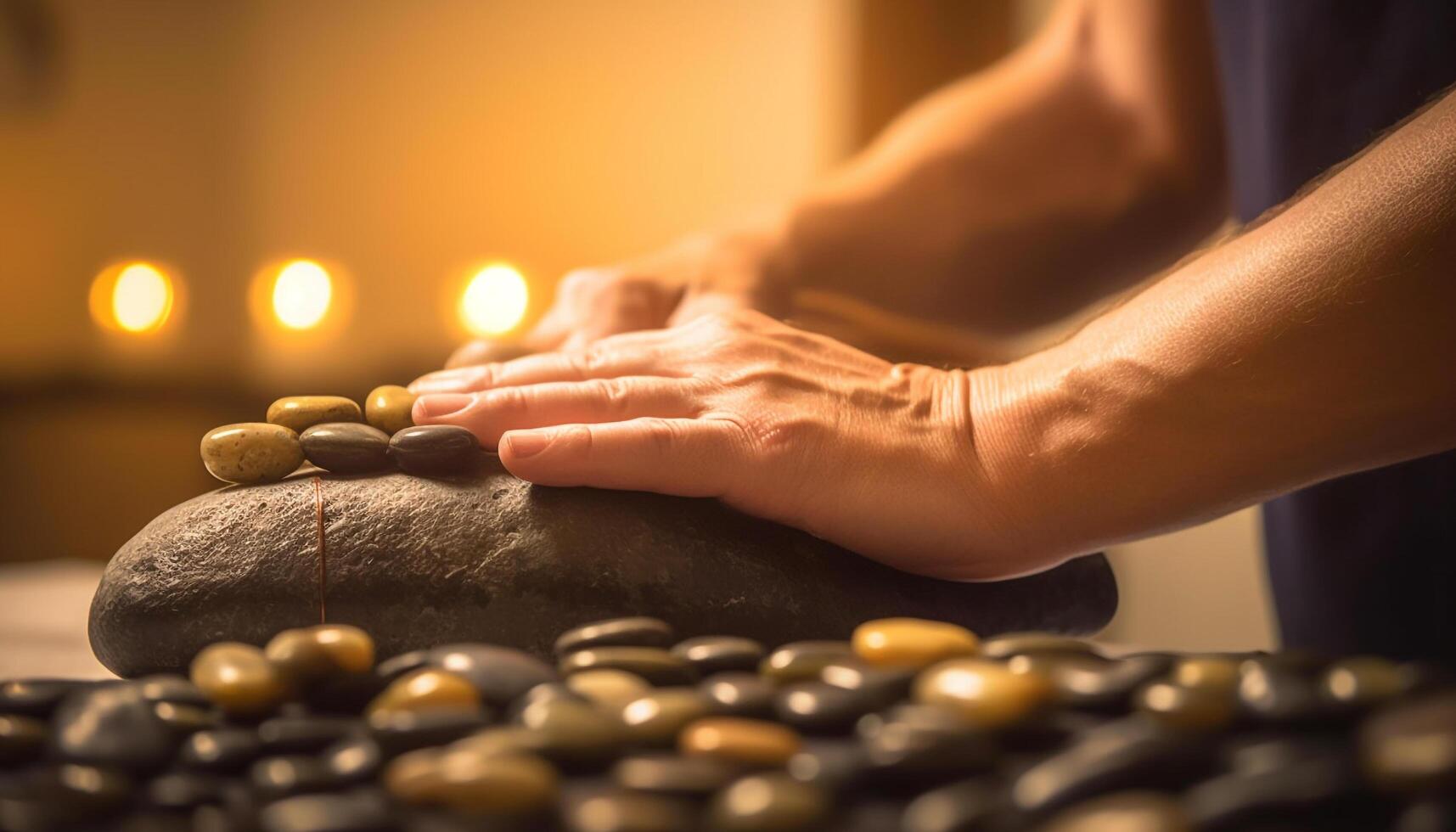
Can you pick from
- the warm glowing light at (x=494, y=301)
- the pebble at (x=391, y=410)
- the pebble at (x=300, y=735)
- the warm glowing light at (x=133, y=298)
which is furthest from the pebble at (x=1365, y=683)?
the warm glowing light at (x=133, y=298)

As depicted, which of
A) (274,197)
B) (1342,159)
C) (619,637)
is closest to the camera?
(619,637)

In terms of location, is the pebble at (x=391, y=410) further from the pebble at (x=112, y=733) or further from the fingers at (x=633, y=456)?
the pebble at (x=112, y=733)

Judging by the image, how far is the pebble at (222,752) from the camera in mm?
379

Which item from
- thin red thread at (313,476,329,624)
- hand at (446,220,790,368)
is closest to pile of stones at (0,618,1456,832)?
thin red thread at (313,476,329,624)

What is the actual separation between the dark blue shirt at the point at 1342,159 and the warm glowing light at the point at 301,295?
322cm

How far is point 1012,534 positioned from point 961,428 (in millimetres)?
76

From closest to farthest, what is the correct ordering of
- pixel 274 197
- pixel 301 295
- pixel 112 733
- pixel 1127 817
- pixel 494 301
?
pixel 1127 817, pixel 112 733, pixel 494 301, pixel 301 295, pixel 274 197

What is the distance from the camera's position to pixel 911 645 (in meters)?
0.46

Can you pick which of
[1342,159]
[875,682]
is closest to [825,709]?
[875,682]

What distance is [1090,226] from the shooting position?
1351 mm

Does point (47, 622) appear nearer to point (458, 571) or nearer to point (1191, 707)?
point (458, 571)

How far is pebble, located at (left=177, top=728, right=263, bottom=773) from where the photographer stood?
0.38 metres

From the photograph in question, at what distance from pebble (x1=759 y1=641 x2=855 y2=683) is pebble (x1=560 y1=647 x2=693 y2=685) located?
36 mm

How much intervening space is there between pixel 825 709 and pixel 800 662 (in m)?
0.06
